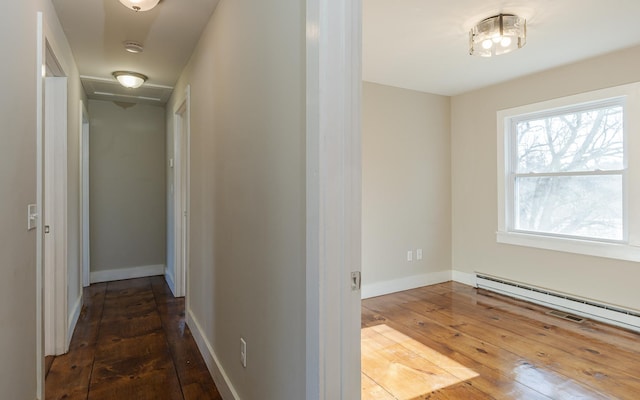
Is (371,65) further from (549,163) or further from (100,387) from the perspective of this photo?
(100,387)

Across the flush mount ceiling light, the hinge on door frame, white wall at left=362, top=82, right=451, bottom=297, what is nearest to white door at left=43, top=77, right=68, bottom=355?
the hinge on door frame

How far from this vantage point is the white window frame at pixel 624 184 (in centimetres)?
297

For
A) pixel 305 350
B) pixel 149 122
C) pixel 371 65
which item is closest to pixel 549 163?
pixel 371 65

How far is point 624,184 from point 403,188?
6.63 feet

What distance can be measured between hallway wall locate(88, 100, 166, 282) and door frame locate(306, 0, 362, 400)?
437cm

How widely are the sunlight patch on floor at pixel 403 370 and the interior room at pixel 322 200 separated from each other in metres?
0.02

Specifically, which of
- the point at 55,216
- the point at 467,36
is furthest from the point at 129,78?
the point at 467,36

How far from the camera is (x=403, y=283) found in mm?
4195

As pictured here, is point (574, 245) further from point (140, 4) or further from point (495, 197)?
point (140, 4)

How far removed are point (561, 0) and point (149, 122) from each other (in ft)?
15.2

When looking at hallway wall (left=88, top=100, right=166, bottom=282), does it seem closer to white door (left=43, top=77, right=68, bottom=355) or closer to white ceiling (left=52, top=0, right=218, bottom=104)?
white ceiling (left=52, top=0, right=218, bottom=104)

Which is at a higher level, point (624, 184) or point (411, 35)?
point (411, 35)

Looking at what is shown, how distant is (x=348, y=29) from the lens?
1.05 m

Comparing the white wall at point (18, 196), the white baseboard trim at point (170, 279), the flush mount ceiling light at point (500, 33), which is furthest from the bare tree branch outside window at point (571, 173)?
the white wall at point (18, 196)
